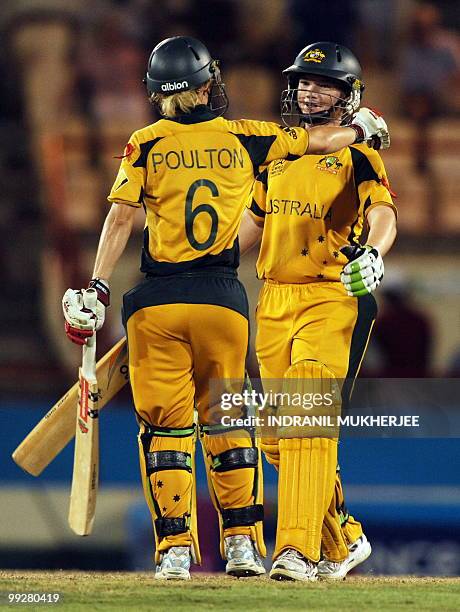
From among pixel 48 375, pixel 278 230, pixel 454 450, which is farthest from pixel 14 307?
pixel 278 230

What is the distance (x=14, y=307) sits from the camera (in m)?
9.02

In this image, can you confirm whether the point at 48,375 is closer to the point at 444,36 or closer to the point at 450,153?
the point at 450,153

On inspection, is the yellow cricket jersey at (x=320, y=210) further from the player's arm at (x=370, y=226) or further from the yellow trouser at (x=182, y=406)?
the yellow trouser at (x=182, y=406)

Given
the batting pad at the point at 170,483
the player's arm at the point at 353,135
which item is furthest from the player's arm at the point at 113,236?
the player's arm at the point at 353,135

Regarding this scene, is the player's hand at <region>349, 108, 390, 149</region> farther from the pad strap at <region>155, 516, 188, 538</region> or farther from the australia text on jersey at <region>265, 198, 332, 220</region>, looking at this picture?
the pad strap at <region>155, 516, 188, 538</region>

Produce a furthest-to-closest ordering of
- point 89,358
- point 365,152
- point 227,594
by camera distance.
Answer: point 365,152
point 89,358
point 227,594

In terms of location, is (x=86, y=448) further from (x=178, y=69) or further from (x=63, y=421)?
(x=178, y=69)

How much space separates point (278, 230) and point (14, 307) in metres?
4.93

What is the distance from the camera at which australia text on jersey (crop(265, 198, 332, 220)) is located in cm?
429

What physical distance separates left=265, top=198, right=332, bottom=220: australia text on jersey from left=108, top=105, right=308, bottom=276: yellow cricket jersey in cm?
39

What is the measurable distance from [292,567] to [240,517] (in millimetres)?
238

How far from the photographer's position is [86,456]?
13.4 ft

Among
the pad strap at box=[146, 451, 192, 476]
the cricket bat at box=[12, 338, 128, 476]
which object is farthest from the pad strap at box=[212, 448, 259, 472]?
the cricket bat at box=[12, 338, 128, 476]

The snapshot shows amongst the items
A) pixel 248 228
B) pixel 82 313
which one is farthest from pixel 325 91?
pixel 82 313
